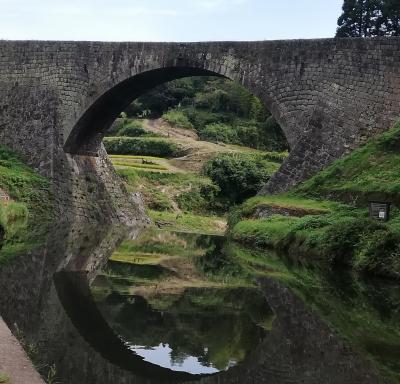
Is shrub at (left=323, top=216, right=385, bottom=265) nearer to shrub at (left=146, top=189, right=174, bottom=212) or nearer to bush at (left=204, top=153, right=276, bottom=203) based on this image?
shrub at (left=146, top=189, right=174, bottom=212)

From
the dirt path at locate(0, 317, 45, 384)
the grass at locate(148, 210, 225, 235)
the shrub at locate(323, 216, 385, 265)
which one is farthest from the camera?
the grass at locate(148, 210, 225, 235)

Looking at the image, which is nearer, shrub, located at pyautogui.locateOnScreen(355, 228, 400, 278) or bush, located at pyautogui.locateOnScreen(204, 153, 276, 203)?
shrub, located at pyautogui.locateOnScreen(355, 228, 400, 278)

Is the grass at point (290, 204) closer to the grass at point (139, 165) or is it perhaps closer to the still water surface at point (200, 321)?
the still water surface at point (200, 321)

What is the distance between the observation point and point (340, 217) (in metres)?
19.2

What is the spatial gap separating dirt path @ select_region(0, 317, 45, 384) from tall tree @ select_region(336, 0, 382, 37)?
171 ft

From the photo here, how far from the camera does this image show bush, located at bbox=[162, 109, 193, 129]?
60.9m

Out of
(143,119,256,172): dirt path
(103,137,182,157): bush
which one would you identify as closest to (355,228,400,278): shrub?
(143,119,256,172): dirt path

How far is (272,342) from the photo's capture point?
8.93m

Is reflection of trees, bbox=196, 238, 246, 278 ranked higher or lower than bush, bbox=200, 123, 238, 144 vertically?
lower

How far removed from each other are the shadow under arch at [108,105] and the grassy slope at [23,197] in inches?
111

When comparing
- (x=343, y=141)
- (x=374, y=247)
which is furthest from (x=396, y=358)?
(x=343, y=141)

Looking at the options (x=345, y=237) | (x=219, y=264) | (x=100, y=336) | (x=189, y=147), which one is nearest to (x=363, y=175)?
(x=345, y=237)

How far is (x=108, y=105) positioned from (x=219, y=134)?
26.4 m

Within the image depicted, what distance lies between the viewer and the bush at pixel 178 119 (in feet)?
200
